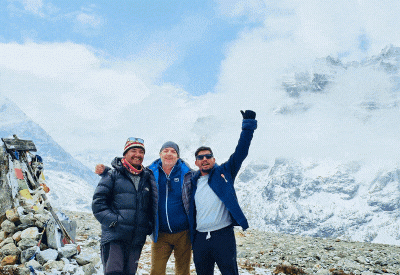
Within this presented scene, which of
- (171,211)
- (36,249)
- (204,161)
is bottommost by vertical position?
(36,249)

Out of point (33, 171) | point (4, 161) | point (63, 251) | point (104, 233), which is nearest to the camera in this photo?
point (104, 233)

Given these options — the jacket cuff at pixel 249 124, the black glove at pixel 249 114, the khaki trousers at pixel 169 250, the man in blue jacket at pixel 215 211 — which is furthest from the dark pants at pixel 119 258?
the black glove at pixel 249 114

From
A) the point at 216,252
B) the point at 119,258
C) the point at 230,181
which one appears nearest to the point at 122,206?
the point at 119,258

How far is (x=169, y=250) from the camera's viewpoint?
19.5ft

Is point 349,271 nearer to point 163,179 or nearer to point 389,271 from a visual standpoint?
point 389,271

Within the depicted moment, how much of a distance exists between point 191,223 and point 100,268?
12.9 feet

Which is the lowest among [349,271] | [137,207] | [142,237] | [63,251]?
[349,271]

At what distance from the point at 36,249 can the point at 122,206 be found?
343cm

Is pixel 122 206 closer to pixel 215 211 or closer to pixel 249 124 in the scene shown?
pixel 215 211

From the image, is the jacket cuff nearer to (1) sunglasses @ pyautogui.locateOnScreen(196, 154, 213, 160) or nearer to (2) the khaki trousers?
(1) sunglasses @ pyautogui.locateOnScreen(196, 154, 213, 160)

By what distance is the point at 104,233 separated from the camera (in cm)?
538

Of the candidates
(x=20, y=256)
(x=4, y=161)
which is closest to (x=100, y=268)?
(x=20, y=256)

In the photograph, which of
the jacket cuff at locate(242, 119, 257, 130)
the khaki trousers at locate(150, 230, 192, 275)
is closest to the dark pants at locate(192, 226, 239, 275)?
the khaki trousers at locate(150, 230, 192, 275)

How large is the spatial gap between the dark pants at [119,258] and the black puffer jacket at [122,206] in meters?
0.13
